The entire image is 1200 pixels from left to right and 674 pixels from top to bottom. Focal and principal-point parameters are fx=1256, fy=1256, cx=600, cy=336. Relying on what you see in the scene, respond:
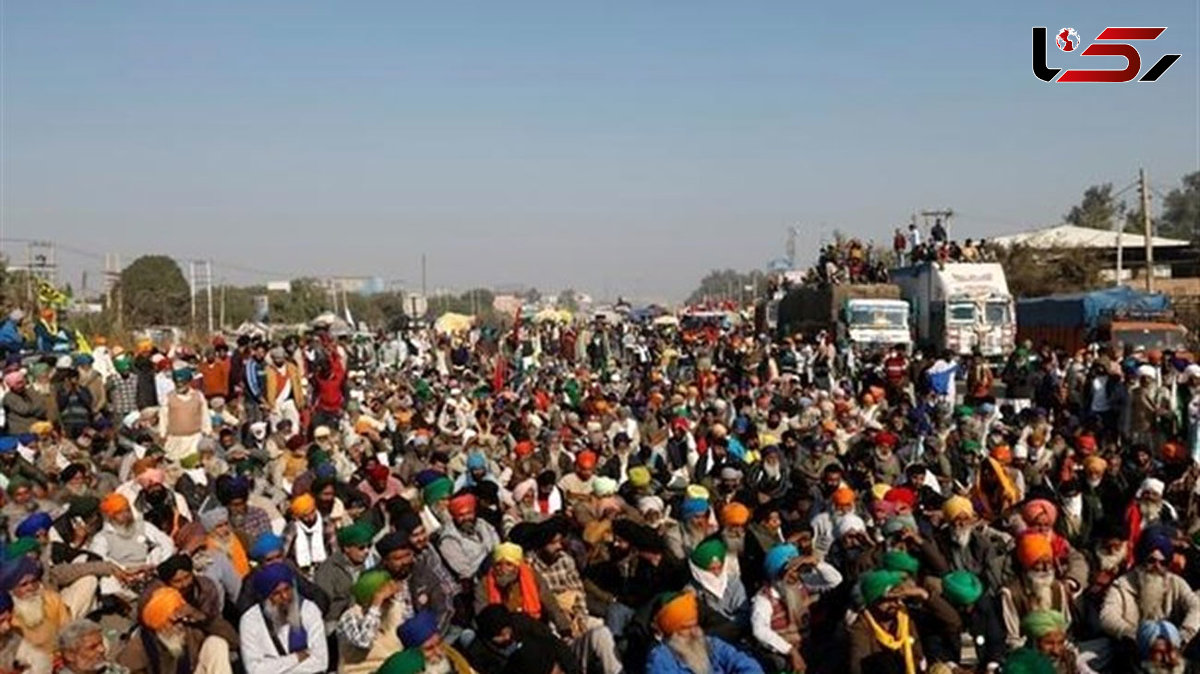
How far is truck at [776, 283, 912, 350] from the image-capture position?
30.1 metres

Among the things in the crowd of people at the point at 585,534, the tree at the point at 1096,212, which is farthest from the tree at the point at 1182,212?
the crowd of people at the point at 585,534

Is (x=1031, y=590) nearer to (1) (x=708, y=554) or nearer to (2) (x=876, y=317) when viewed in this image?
(1) (x=708, y=554)

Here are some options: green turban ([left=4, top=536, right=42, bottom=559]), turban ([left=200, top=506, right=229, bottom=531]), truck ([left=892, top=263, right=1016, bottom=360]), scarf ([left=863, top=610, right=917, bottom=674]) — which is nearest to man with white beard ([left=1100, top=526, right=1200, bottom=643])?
scarf ([left=863, top=610, right=917, bottom=674])

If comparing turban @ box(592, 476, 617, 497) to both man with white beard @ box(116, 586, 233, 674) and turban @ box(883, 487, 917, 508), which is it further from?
man with white beard @ box(116, 586, 233, 674)

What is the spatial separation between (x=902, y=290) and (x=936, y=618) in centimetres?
2713

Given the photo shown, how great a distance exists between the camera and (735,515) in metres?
7.91

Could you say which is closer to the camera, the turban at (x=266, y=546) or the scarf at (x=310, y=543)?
the turban at (x=266, y=546)

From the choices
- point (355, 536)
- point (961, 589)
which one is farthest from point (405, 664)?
point (961, 589)

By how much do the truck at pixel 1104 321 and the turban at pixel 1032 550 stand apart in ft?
56.4

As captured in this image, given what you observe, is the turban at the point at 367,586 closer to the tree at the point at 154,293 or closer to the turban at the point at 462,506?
the turban at the point at 462,506

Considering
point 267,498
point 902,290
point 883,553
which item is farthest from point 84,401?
point 902,290

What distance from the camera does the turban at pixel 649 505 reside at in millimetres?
8773

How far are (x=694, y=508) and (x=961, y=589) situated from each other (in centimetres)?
209

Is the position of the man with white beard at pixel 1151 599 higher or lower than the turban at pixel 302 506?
lower
